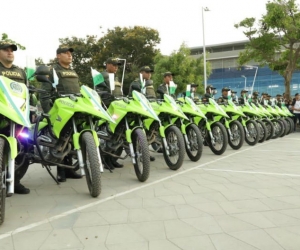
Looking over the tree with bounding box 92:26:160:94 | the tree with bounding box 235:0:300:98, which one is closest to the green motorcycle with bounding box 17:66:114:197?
the tree with bounding box 235:0:300:98

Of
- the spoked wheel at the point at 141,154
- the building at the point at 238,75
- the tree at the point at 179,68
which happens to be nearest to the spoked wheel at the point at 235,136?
the spoked wheel at the point at 141,154

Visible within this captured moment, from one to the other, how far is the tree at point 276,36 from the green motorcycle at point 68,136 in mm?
12771

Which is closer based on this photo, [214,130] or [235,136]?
[214,130]

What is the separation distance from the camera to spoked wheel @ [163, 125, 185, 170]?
5223 millimetres

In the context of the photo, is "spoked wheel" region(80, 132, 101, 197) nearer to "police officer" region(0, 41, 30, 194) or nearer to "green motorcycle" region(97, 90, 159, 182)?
"green motorcycle" region(97, 90, 159, 182)

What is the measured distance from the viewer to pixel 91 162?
3752 mm

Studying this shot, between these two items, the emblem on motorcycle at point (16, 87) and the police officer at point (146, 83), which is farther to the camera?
the police officer at point (146, 83)

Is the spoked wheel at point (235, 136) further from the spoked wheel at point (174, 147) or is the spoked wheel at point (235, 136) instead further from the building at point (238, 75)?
the building at point (238, 75)

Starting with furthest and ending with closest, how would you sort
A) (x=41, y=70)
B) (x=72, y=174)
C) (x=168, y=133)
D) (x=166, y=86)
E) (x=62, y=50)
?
1. (x=166, y=86)
2. (x=168, y=133)
3. (x=72, y=174)
4. (x=62, y=50)
5. (x=41, y=70)

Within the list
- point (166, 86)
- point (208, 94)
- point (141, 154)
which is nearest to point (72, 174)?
point (141, 154)

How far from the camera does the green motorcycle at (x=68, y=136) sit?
3.85 m

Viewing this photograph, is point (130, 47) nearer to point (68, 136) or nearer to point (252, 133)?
point (252, 133)

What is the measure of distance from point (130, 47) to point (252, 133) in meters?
24.9

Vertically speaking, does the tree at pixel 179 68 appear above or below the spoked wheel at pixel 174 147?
above
